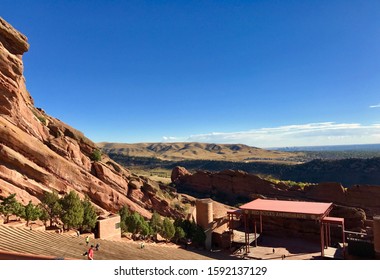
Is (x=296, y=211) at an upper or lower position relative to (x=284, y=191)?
upper

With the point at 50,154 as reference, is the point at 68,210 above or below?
below

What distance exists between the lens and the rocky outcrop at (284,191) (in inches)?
1619

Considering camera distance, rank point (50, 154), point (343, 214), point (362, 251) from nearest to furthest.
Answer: point (362, 251)
point (50, 154)
point (343, 214)

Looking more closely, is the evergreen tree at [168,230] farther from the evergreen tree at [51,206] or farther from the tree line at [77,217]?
the evergreen tree at [51,206]

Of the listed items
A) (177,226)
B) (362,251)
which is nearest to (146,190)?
(177,226)

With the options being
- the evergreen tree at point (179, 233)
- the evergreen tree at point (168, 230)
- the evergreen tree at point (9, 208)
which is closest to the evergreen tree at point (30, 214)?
the evergreen tree at point (9, 208)

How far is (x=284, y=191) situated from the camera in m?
62.5

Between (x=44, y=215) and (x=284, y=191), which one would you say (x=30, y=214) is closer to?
(x=44, y=215)

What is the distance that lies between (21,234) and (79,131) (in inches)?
1213

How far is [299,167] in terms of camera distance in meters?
121

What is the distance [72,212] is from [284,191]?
46426 mm

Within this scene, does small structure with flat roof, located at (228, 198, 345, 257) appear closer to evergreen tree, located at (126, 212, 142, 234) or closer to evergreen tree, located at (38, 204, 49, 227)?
evergreen tree, located at (126, 212, 142, 234)

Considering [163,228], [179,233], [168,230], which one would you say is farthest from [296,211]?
[163,228]
